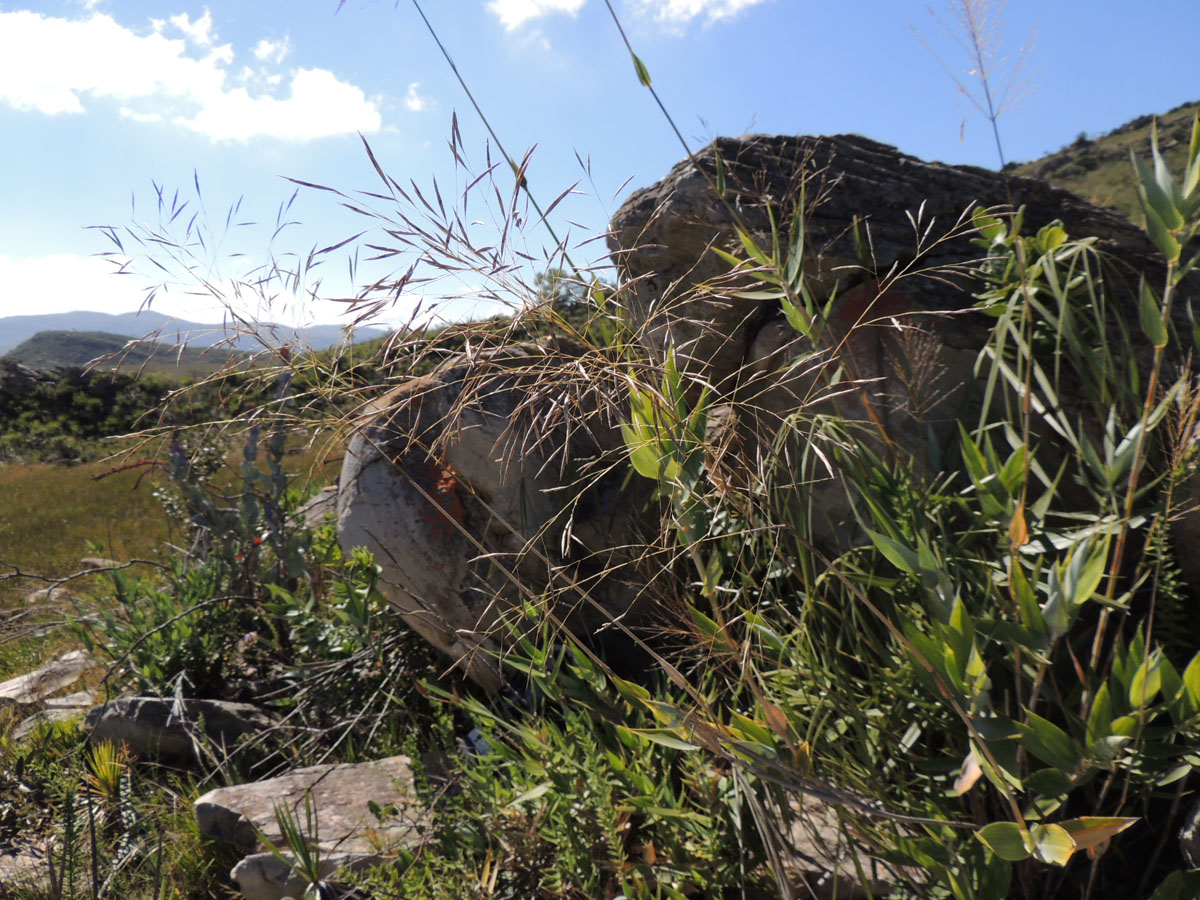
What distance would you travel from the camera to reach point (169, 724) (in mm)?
2998

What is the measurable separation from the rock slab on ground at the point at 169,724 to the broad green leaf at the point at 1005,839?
9.04ft

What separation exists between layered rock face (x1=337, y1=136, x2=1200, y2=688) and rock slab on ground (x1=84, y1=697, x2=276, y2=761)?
915mm

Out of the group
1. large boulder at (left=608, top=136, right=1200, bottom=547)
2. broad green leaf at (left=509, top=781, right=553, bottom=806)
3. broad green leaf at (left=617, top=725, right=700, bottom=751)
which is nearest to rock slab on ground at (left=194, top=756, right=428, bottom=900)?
broad green leaf at (left=509, top=781, right=553, bottom=806)

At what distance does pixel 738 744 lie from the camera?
4.05 feet

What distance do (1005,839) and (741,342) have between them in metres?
1.75

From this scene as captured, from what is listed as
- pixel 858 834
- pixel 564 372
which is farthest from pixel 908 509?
pixel 564 372

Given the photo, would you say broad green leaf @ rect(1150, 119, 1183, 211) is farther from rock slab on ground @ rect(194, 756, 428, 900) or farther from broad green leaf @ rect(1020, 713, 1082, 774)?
rock slab on ground @ rect(194, 756, 428, 900)

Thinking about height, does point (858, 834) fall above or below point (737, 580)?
below

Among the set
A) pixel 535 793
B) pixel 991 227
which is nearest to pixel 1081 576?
pixel 991 227

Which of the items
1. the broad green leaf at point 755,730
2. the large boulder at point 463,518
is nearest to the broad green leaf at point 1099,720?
the broad green leaf at point 755,730

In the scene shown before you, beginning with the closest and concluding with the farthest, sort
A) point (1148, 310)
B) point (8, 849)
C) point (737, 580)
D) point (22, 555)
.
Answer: point (1148, 310) → point (737, 580) → point (8, 849) → point (22, 555)

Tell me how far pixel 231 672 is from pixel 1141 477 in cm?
372

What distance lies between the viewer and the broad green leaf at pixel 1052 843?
1051mm

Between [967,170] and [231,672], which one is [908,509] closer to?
[967,170]
